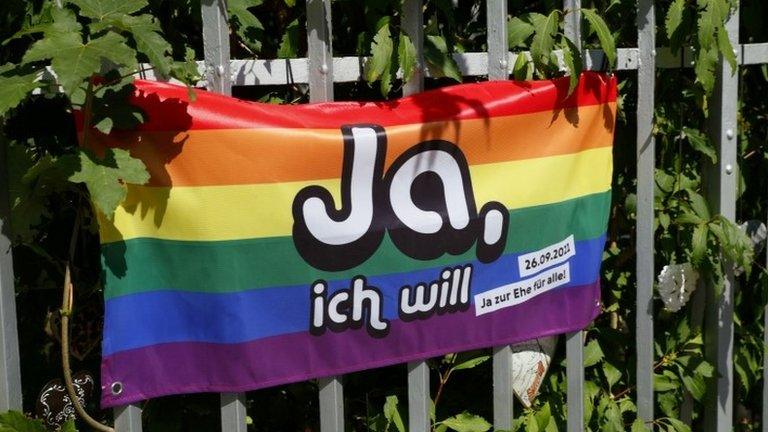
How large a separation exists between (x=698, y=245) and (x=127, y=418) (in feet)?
5.56

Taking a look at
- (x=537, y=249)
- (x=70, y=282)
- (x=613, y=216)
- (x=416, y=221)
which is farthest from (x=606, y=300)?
(x=70, y=282)

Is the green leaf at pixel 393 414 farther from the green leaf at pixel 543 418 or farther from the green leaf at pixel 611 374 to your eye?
the green leaf at pixel 611 374

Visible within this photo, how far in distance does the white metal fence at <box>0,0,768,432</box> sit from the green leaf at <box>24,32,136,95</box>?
320mm

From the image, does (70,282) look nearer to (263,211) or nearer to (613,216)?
(263,211)

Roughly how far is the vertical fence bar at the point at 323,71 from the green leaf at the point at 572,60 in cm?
62

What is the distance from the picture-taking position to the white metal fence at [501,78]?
2.39m

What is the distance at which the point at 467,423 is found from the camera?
287cm

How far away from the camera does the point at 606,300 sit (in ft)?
11.5

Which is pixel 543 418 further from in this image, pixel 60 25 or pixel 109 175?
pixel 60 25

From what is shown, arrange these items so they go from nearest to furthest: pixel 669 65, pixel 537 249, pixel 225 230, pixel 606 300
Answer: pixel 225 230 → pixel 537 249 → pixel 669 65 → pixel 606 300

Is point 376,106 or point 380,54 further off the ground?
point 380,54

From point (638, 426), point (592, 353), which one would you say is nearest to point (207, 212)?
point (592, 353)

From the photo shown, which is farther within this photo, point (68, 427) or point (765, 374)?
point (765, 374)

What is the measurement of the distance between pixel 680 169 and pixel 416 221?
3.71 ft
